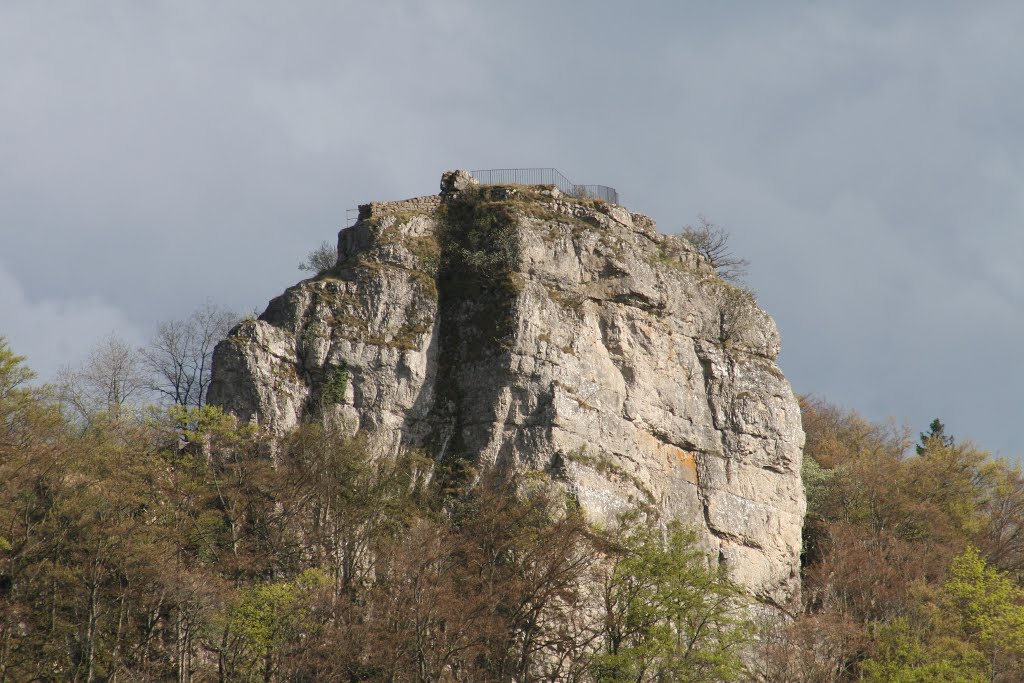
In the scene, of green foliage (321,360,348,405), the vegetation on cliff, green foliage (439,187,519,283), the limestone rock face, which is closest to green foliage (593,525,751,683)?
the vegetation on cliff

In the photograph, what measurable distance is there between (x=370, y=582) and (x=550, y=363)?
10.5 m

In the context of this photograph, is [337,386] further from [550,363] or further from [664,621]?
[664,621]

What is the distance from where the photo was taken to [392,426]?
A: 4241cm

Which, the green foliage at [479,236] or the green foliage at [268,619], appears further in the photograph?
the green foliage at [479,236]

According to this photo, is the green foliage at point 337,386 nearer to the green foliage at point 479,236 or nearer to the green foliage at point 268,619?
the green foliage at point 479,236

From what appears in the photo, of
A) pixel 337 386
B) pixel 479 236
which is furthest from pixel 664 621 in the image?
pixel 479 236

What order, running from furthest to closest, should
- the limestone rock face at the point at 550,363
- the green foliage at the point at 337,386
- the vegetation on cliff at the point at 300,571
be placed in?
1. the green foliage at the point at 337,386
2. the limestone rock face at the point at 550,363
3. the vegetation on cliff at the point at 300,571

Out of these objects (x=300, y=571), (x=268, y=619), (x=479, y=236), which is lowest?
(x=268, y=619)

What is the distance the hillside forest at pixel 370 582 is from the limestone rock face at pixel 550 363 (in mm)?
1597

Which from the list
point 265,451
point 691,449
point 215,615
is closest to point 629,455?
point 691,449

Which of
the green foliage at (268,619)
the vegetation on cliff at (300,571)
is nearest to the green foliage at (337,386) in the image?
the vegetation on cliff at (300,571)

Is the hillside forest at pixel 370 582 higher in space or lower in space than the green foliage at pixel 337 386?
lower

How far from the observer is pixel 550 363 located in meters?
43.0

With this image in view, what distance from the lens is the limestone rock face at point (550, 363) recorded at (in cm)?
4175
